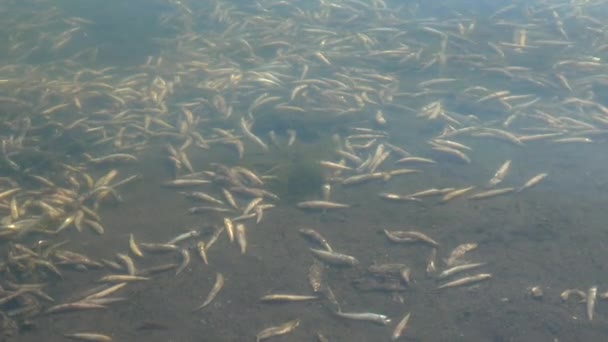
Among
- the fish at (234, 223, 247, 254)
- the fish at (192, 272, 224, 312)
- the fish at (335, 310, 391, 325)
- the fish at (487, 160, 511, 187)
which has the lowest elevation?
the fish at (335, 310, 391, 325)

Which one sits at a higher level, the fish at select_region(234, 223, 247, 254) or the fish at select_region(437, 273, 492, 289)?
the fish at select_region(234, 223, 247, 254)

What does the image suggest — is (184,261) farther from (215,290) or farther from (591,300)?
(591,300)

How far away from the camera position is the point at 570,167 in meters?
8.52

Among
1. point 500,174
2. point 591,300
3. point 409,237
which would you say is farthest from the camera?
point 500,174

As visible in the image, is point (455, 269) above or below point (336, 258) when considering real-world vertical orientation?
below

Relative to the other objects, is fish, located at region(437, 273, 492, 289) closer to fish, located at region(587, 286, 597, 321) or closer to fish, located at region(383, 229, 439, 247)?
fish, located at region(383, 229, 439, 247)

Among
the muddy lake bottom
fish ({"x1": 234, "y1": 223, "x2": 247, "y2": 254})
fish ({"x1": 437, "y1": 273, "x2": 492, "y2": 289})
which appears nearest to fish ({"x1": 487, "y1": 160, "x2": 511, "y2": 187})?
the muddy lake bottom

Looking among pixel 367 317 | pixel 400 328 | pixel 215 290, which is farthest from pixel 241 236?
pixel 400 328

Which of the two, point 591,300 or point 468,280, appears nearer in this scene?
point 591,300

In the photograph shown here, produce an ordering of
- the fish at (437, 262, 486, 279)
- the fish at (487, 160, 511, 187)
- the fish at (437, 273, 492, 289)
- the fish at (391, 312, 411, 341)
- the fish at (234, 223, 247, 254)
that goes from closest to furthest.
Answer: the fish at (391, 312, 411, 341), the fish at (437, 273, 492, 289), the fish at (437, 262, 486, 279), the fish at (234, 223, 247, 254), the fish at (487, 160, 511, 187)

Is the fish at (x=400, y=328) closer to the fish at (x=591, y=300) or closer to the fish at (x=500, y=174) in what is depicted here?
the fish at (x=591, y=300)

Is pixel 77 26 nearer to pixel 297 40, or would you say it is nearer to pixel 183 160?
pixel 297 40

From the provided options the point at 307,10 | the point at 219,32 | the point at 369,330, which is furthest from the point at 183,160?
the point at 307,10

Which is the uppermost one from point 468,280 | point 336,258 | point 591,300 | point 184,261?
point 184,261
